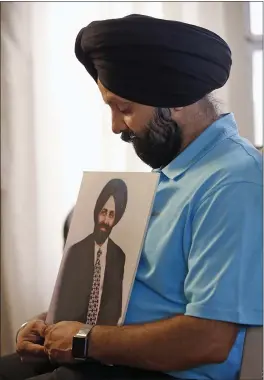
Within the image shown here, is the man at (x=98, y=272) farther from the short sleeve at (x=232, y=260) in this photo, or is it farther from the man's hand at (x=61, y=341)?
the short sleeve at (x=232, y=260)

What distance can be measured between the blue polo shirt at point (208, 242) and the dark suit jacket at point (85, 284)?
3 centimetres

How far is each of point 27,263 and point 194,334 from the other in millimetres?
1091

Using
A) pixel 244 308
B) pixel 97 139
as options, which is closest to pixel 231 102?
pixel 97 139

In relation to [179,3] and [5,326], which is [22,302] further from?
[179,3]

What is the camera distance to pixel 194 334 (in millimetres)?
824

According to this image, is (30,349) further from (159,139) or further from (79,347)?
(159,139)

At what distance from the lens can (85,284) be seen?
0.97 metres

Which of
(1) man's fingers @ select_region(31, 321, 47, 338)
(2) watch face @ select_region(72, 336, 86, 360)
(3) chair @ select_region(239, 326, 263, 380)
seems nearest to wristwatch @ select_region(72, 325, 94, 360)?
(2) watch face @ select_region(72, 336, 86, 360)

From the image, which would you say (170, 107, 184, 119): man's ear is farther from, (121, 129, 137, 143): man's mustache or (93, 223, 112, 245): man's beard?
(93, 223, 112, 245): man's beard

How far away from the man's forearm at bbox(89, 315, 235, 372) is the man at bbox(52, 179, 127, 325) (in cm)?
4

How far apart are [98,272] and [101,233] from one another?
0.07 m

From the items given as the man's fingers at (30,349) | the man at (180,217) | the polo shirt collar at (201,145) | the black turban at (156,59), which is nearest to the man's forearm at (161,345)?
the man at (180,217)

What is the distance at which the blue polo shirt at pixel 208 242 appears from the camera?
81cm

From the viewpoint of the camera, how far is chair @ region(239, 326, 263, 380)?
849 mm
